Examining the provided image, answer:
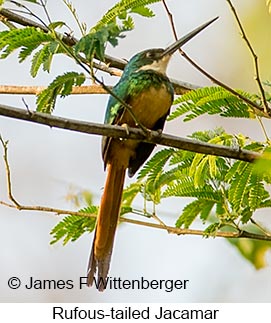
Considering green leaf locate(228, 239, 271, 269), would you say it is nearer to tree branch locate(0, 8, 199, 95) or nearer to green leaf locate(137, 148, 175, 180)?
green leaf locate(137, 148, 175, 180)

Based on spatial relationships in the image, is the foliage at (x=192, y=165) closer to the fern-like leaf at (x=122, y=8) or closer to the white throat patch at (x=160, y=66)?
the fern-like leaf at (x=122, y=8)

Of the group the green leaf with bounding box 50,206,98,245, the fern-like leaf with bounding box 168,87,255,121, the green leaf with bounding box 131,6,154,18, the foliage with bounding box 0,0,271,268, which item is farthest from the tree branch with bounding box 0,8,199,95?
the green leaf with bounding box 50,206,98,245

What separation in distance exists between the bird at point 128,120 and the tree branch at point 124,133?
0.34 m

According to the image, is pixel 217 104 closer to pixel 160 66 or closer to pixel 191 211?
pixel 191 211

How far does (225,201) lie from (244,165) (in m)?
0.19

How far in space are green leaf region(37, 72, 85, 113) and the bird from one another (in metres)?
0.35

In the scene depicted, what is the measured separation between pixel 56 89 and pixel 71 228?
1.61 ft

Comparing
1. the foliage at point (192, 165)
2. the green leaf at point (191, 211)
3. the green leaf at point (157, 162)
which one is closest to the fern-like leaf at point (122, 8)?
the foliage at point (192, 165)

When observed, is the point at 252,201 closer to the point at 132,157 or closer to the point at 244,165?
the point at 244,165

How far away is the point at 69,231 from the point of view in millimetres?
1938

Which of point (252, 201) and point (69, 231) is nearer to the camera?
point (252, 201)

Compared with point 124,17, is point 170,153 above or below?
below

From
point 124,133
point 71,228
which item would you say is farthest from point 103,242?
point 124,133
